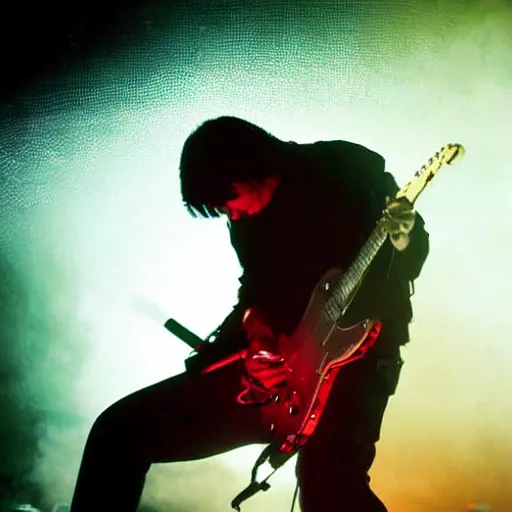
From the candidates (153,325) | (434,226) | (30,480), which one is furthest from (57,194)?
(434,226)

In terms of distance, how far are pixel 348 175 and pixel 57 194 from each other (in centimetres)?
155

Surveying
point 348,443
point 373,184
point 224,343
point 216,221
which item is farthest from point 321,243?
point 216,221

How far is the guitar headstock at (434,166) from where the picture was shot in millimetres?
1104

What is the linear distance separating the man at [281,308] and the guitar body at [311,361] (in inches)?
1.5

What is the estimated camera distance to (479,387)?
2.12 metres

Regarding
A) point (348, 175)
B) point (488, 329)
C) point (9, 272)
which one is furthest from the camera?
point (9, 272)

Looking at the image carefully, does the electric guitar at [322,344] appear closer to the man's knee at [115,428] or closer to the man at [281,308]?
the man at [281,308]

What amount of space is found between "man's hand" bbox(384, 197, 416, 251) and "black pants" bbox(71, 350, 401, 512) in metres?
0.31

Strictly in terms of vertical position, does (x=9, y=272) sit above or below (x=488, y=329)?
above

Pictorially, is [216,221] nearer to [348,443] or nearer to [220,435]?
[220,435]

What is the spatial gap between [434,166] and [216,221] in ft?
4.23

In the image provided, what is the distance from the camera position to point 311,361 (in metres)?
1.29

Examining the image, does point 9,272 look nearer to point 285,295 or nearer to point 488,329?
point 285,295

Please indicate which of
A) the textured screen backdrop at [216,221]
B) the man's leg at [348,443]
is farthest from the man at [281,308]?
the textured screen backdrop at [216,221]
